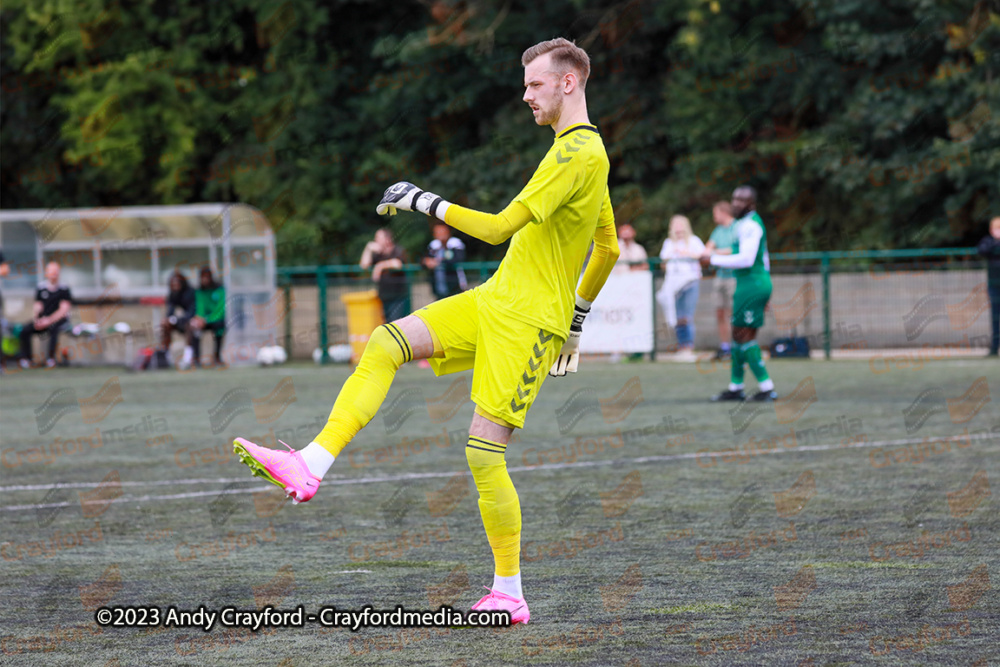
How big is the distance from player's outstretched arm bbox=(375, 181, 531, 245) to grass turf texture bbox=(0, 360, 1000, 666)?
4.38 ft

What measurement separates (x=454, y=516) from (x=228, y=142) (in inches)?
1195

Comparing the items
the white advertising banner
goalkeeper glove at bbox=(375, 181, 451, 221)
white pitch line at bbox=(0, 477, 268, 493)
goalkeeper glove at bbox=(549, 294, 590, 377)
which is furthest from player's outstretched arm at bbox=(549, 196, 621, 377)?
the white advertising banner

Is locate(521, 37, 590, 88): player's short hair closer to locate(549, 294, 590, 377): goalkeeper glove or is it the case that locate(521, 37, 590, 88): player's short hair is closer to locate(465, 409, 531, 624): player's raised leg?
locate(549, 294, 590, 377): goalkeeper glove

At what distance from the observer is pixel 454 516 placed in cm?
747

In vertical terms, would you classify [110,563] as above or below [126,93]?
below

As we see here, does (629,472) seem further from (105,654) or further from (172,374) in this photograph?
(172,374)

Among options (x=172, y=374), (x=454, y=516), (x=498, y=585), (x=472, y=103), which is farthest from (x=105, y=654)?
(x=472, y=103)

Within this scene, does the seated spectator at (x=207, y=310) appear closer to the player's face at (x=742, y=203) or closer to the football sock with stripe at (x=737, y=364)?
the football sock with stripe at (x=737, y=364)

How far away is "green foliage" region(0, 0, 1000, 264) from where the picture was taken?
93.7 ft

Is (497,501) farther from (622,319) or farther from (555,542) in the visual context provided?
(622,319)

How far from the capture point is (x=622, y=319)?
2130 centimetres

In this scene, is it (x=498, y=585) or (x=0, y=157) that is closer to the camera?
(x=498, y=585)

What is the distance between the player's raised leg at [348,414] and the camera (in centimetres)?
471

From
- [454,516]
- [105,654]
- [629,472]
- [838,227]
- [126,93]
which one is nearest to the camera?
[105,654]
